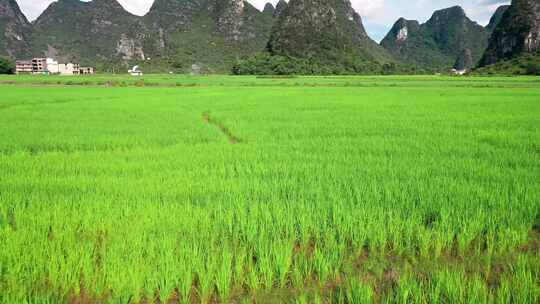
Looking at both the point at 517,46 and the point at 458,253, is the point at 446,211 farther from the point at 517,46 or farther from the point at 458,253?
the point at 517,46

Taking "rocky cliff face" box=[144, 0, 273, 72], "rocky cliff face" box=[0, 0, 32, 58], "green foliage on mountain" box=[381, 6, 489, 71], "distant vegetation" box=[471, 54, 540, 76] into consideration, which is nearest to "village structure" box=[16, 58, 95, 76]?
"rocky cliff face" box=[144, 0, 273, 72]

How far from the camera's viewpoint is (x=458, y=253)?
2.74 m

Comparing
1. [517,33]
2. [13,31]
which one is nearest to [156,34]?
[13,31]

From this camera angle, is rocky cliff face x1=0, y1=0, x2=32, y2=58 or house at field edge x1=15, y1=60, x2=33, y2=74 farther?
rocky cliff face x1=0, y1=0, x2=32, y2=58

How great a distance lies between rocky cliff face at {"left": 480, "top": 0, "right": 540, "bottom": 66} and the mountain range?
0.58ft

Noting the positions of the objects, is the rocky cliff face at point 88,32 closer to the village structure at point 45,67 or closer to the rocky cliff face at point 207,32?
the rocky cliff face at point 207,32

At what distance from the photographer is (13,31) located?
313 ft

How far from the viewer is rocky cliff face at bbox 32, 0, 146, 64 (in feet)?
298

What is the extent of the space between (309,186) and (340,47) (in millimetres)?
78348

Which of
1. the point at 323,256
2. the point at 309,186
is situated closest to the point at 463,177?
the point at 309,186

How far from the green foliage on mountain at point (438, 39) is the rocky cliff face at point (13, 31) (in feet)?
363

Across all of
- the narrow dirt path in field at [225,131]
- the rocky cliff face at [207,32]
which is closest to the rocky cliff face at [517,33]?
the rocky cliff face at [207,32]

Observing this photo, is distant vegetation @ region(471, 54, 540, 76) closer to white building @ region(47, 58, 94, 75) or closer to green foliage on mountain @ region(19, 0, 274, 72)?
green foliage on mountain @ region(19, 0, 274, 72)

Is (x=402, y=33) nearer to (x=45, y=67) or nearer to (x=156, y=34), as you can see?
(x=156, y=34)
